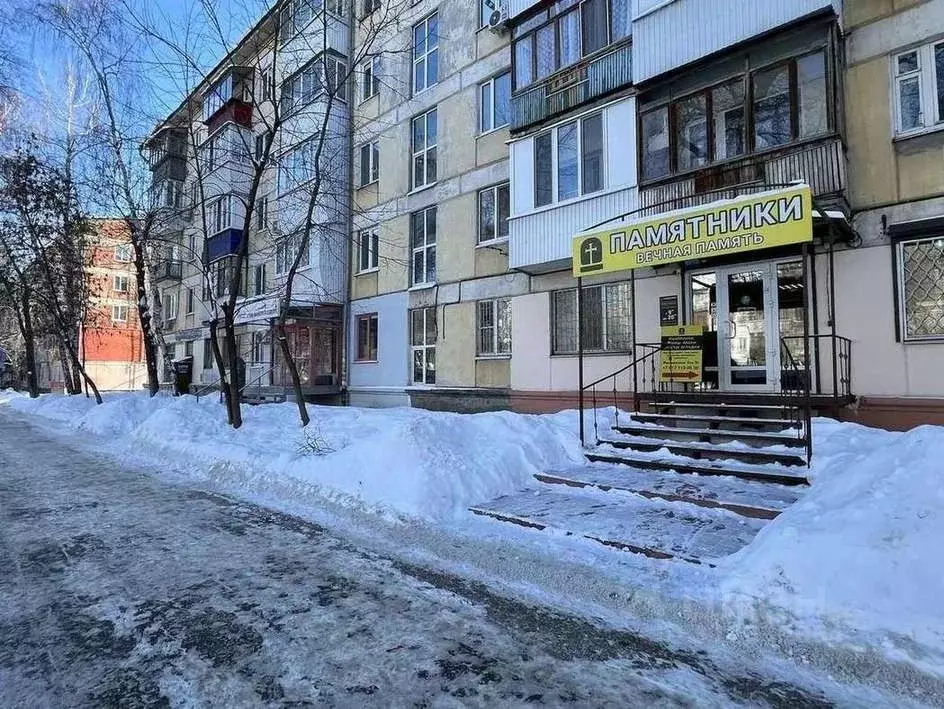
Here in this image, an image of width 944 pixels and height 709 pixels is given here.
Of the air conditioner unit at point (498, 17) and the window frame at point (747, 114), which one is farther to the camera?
the air conditioner unit at point (498, 17)

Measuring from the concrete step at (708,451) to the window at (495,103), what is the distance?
9.77 meters

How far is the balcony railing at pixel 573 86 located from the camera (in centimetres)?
1105

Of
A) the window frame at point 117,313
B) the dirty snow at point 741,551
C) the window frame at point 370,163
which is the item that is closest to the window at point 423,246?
the window frame at point 370,163

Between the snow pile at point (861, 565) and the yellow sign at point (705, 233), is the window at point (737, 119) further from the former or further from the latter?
the snow pile at point (861, 565)

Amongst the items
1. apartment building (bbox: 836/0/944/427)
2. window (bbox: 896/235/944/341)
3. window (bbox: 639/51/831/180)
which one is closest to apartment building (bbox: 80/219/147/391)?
window (bbox: 639/51/831/180)

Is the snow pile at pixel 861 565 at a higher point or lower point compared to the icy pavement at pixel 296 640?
higher

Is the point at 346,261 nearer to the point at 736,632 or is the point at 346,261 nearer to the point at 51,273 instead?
the point at 51,273

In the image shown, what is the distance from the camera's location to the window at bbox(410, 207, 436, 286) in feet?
53.5

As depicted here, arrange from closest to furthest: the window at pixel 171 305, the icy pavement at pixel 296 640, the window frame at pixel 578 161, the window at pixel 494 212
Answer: the icy pavement at pixel 296 640 < the window frame at pixel 578 161 < the window at pixel 494 212 < the window at pixel 171 305

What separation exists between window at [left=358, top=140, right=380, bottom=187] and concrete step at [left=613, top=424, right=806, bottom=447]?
1325 cm

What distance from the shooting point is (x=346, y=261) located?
18953 millimetres

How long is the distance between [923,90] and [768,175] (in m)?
2.56

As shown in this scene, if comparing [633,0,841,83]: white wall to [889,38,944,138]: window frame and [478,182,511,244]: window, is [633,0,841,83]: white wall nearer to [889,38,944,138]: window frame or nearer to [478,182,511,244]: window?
[889,38,944,138]: window frame

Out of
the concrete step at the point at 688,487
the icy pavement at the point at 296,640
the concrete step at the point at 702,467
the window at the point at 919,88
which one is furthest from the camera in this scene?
the window at the point at 919,88
